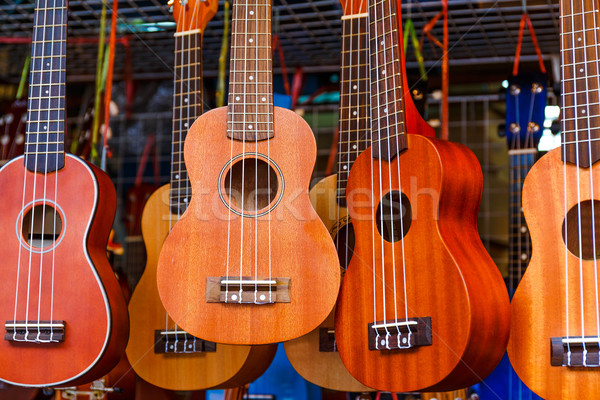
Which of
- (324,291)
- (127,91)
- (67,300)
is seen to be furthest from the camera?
(127,91)

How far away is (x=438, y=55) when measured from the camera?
3533 mm

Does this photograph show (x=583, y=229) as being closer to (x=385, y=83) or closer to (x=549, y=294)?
(x=549, y=294)

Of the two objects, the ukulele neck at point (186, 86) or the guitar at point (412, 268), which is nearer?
the guitar at point (412, 268)

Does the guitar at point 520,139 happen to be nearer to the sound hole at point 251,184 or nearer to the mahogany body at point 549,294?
the mahogany body at point 549,294

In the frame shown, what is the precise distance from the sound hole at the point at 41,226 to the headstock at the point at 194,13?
830 mm

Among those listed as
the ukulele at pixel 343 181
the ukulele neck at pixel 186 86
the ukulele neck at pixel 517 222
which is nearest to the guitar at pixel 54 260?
the ukulele neck at pixel 186 86

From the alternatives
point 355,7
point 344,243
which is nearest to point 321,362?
point 344,243

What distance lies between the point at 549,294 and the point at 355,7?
120 centimetres

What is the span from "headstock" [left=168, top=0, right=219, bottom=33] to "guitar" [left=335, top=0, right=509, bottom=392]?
726 mm

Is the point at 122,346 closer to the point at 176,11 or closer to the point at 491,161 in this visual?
the point at 176,11

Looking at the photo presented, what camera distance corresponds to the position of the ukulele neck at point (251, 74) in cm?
226

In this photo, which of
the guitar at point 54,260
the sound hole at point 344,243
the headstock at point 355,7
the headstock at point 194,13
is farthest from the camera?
the headstock at point 194,13

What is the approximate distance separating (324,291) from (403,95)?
63cm

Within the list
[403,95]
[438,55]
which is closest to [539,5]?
[438,55]
